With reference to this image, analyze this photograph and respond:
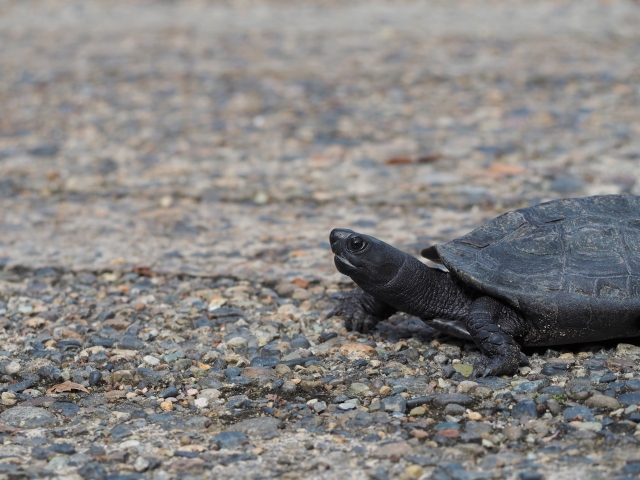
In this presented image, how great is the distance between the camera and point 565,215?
173 inches

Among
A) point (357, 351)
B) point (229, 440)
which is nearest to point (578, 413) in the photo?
point (357, 351)

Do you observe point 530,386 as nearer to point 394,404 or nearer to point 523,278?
point 523,278

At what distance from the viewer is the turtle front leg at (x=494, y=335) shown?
409 cm

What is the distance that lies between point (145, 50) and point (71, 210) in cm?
581

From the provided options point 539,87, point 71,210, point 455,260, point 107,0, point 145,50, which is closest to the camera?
point 455,260

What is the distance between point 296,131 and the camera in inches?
350

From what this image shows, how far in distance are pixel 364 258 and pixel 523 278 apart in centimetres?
81

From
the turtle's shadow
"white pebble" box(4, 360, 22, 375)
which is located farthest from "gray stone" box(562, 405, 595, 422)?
"white pebble" box(4, 360, 22, 375)

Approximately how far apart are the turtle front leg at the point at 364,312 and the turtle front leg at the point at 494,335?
61 cm

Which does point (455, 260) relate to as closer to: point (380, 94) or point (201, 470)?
point (201, 470)

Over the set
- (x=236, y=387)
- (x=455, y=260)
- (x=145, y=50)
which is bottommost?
(x=236, y=387)

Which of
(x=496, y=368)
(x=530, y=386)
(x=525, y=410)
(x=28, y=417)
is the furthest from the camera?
(x=496, y=368)

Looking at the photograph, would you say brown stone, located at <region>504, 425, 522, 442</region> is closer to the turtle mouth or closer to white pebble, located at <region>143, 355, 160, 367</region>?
the turtle mouth

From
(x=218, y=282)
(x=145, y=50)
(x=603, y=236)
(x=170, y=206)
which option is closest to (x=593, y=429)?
(x=603, y=236)
